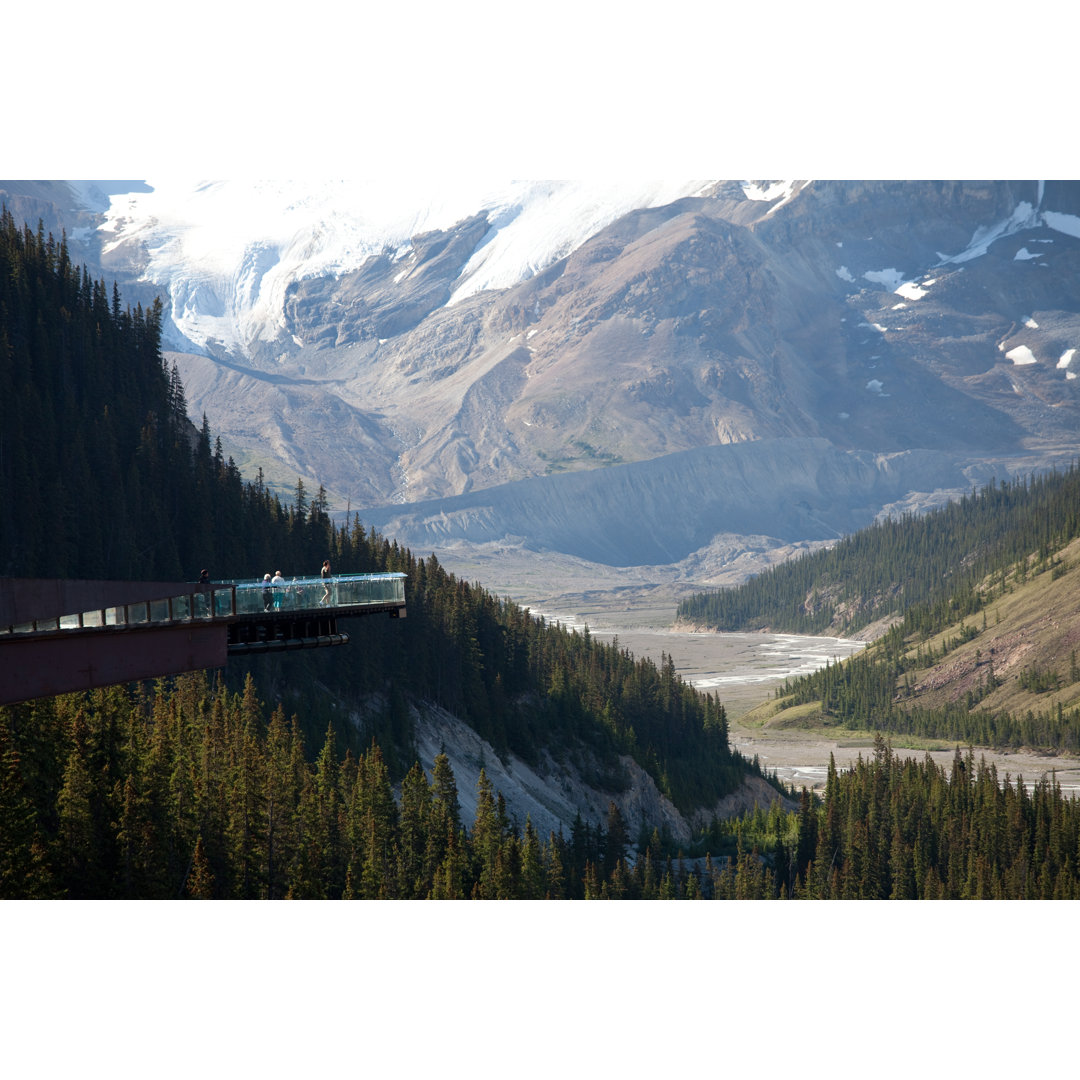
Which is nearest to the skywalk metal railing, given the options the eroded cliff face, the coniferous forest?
the coniferous forest

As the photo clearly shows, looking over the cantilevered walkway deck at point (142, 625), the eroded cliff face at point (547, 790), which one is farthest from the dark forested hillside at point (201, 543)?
the cantilevered walkway deck at point (142, 625)

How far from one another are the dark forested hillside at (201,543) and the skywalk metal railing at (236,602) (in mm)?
30197

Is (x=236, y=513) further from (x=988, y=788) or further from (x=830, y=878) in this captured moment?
(x=988, y=788)

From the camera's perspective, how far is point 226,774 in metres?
66.9

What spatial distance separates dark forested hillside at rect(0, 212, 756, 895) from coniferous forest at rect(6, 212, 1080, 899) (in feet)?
0.95

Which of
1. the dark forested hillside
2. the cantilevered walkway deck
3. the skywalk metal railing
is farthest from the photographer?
the dark forested hillside

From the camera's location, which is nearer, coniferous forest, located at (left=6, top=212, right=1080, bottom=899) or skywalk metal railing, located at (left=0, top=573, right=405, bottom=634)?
skywalk metal railing, located at (left=0, top=573, right=405, bottom=634)

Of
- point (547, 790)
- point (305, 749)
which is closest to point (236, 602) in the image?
point (305, 749)

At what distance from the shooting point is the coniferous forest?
5972 centimetres

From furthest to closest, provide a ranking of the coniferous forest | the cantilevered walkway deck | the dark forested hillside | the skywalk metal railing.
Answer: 1. the dark forested hillside
2. the coniferous forest
3. the skywalk metal railing
4. the cantilevered walkway deck

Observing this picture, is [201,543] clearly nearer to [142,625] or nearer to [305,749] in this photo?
[305,749]

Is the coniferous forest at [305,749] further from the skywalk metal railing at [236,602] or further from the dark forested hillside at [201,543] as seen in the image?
the skywalk metal railing at [236,602]

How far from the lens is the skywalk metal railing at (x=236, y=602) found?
4158 centimetres

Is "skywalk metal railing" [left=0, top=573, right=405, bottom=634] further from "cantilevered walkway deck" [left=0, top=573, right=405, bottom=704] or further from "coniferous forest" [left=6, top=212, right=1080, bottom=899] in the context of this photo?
"coniferous forest" [left=6, top=212, right=1080, bottom=899]
